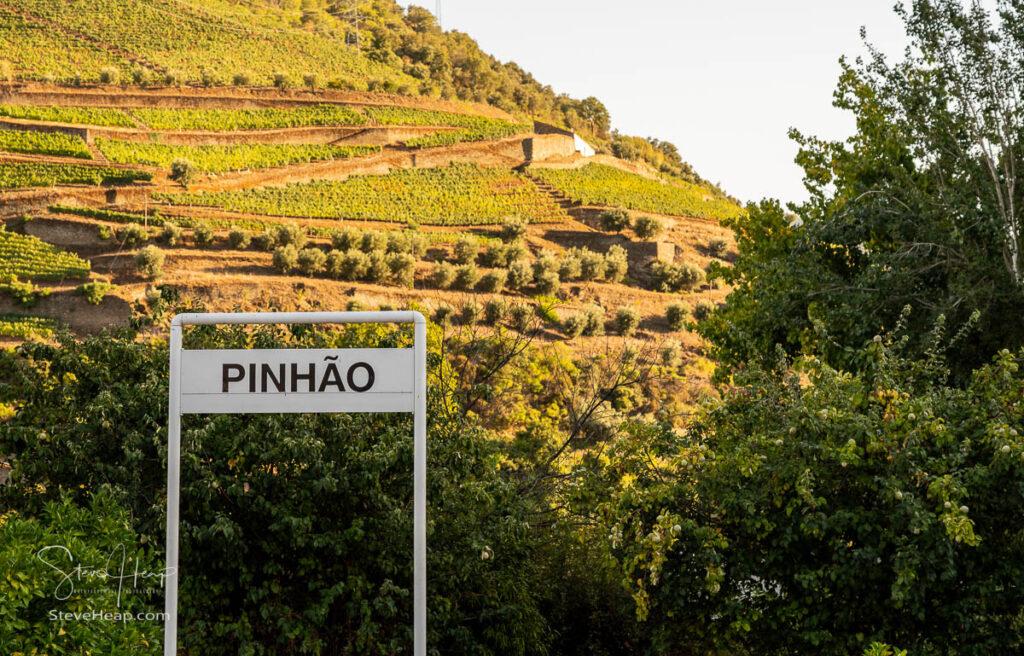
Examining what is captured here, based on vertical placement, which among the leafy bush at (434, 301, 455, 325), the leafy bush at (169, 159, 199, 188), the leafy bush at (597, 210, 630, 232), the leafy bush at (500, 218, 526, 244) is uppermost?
the leafy bush at (169, 159, 199, 188)

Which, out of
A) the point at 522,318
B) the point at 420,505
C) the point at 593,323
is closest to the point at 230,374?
the point at 420,505

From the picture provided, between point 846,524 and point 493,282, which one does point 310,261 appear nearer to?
point 493,282

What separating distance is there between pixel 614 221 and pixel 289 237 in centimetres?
1633

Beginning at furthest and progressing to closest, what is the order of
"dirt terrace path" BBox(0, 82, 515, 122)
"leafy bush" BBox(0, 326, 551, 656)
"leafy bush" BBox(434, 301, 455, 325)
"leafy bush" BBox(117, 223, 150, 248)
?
"dirt terrace path" BBox(0, 82, 515, 122) < "leafy bush" BBox(117, 223, 150, 248) < "leafy bush" BBox(434, 301, 455, 325) < "leafy bush" BBox(0, 326, 551, 656)

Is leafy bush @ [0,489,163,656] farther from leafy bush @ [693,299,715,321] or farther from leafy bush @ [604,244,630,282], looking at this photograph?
leafy bush @ [604,244,630,282]

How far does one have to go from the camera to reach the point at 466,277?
35.8 meters

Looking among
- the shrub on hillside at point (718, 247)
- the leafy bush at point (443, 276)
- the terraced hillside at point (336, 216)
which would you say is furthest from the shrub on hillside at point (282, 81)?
the shrub on hillside at point (718, 247)

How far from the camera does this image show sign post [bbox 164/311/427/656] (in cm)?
356

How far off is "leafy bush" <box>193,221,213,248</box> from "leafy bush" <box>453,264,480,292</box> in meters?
9.63

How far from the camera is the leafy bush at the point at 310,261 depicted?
34156mm

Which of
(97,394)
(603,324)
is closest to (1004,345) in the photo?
(97,394)

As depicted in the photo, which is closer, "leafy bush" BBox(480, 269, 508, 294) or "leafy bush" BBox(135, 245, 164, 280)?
"leafy bush" BBox(135, 245, 164, 280)

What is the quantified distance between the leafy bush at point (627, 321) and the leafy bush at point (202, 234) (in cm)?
1609

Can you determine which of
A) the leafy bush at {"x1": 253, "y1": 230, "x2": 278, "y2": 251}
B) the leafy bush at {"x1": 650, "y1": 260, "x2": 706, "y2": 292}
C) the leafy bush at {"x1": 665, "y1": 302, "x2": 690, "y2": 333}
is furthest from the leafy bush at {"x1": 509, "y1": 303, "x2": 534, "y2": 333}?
the leafy bush at {"x1": 650, "y1": 260, "x2": 706, "y2": 292}
